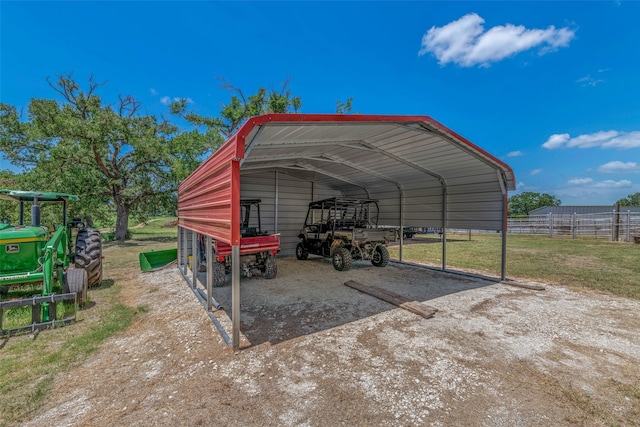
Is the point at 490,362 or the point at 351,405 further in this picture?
the point at 490,362

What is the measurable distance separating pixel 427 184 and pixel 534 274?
11.8 ft

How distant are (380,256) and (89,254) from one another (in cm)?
→ 691

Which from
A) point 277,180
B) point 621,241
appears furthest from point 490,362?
point 621,241

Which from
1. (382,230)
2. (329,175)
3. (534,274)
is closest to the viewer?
(534,274)

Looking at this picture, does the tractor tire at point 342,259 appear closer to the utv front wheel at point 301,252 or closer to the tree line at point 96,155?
the utv front wheel at point 301,252

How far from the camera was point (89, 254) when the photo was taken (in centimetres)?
529

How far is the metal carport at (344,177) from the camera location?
3.46m

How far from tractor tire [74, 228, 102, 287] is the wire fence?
2146cm

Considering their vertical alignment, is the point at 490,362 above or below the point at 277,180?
below

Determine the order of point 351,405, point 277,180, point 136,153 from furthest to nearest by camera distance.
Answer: point 136,153 → point 277,180 → point 351,405

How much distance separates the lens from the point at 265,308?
4.66 m

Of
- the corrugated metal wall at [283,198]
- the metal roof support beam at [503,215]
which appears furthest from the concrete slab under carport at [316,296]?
the corrugated metal wall at [283,198]

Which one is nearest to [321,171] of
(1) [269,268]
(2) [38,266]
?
(1) [269,268]

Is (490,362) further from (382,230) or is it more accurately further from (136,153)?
(136,153)
